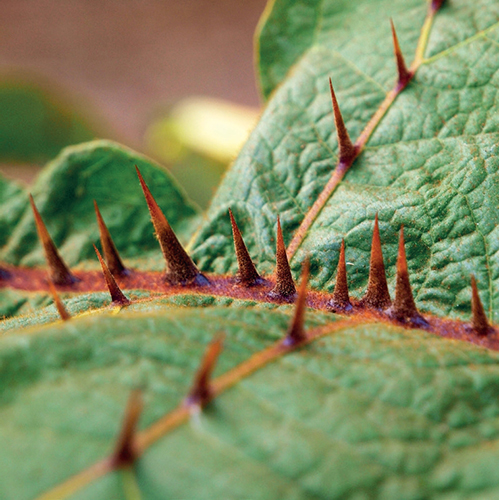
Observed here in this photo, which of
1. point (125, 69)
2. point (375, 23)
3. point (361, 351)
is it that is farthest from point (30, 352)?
point (125, 69)

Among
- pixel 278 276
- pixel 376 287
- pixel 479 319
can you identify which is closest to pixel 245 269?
pixel 278 276

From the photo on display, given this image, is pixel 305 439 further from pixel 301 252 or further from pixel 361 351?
pixel 301 252

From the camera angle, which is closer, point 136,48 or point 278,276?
point 278,276

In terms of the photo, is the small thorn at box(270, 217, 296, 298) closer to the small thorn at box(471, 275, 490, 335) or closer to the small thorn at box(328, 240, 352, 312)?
the small thorn at box(328, 240, 352, 312)

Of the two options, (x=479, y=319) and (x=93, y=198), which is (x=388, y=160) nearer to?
(x=479, y=319)

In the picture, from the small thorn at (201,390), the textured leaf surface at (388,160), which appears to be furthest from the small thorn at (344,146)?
the small thorn at (201,390)

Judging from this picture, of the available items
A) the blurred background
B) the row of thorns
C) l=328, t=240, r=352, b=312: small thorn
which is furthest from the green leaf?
the blurred background

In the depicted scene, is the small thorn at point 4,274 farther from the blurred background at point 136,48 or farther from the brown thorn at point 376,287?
the blurred background at point 136,48
